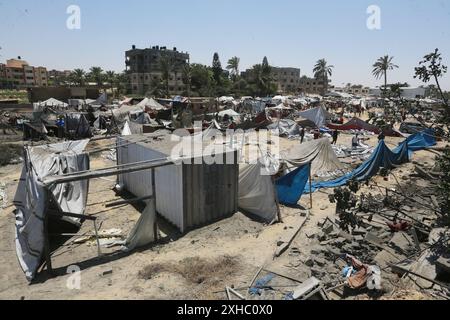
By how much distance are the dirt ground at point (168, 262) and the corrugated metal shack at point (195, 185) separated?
359 millimetres

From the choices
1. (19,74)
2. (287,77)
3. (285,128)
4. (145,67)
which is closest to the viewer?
(285,128)

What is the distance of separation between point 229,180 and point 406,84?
5.28 meters

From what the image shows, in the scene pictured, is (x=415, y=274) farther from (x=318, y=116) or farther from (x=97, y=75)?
(x=97, y=75)

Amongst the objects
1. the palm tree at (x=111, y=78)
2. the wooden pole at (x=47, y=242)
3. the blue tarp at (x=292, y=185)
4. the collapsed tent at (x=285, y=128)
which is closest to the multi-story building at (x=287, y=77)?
the palm tree at (x=111, y=78)

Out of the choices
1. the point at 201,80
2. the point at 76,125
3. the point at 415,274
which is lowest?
the point at 415,274

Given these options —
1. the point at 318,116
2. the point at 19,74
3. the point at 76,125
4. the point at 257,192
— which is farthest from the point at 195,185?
the point at 19,74

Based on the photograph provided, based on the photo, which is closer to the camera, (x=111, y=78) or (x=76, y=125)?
(x=76, y=125)

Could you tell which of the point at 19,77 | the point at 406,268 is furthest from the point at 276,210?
the point at 19,77

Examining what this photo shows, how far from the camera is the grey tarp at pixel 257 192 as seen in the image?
963cm

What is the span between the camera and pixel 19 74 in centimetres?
10006

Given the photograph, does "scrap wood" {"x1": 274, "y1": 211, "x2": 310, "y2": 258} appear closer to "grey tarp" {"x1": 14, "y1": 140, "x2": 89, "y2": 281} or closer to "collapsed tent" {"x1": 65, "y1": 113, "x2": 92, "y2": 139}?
"grey tarp" {"x1": 14, "y1": 140, "x2": 89, "y2": 281}

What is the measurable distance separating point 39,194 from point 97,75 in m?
74.4

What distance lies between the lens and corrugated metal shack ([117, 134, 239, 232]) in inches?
339

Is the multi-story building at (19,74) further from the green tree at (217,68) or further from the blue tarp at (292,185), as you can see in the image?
the blue tarp at (292,185)
